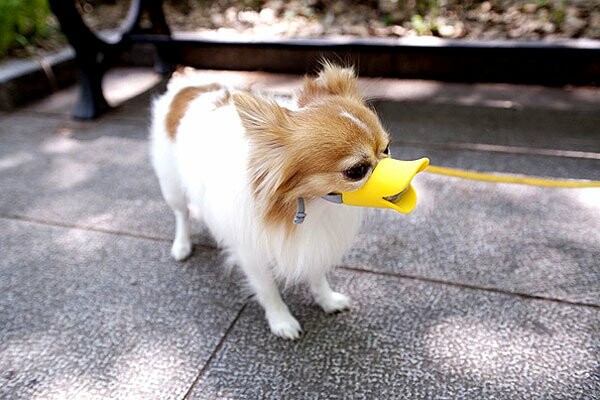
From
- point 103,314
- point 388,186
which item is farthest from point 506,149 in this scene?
point 103,314

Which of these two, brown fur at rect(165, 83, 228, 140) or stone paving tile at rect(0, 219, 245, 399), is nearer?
stone paving tile at rect(0, 219, 245, 399)

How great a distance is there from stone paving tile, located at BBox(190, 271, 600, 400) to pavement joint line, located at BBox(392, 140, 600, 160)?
1715 mm

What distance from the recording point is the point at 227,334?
2.50m

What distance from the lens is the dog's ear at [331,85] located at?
2.10 m

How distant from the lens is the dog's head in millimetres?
1793

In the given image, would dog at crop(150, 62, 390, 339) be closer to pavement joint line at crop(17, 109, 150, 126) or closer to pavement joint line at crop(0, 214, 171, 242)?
pavement joint line at crop(0, 214, 171, 242)

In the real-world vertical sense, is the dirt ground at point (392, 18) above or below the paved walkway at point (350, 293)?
above

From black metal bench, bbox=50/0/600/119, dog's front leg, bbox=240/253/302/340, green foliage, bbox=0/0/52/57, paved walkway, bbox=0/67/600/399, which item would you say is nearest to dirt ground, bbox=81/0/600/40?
black metal bench, bbox=50/0/600/119

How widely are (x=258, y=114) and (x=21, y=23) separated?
548cm

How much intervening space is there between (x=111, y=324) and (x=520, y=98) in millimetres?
4154

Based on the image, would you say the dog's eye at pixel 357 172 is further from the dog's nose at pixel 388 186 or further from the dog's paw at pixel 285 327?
the dog's paw at pixel 285 327

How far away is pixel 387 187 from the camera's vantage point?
179 cm

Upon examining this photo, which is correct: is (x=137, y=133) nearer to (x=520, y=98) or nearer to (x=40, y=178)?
(x=40, y=178)

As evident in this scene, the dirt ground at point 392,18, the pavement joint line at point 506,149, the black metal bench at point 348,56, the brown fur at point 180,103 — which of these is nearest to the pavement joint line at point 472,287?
the brown fur at point 180,103
